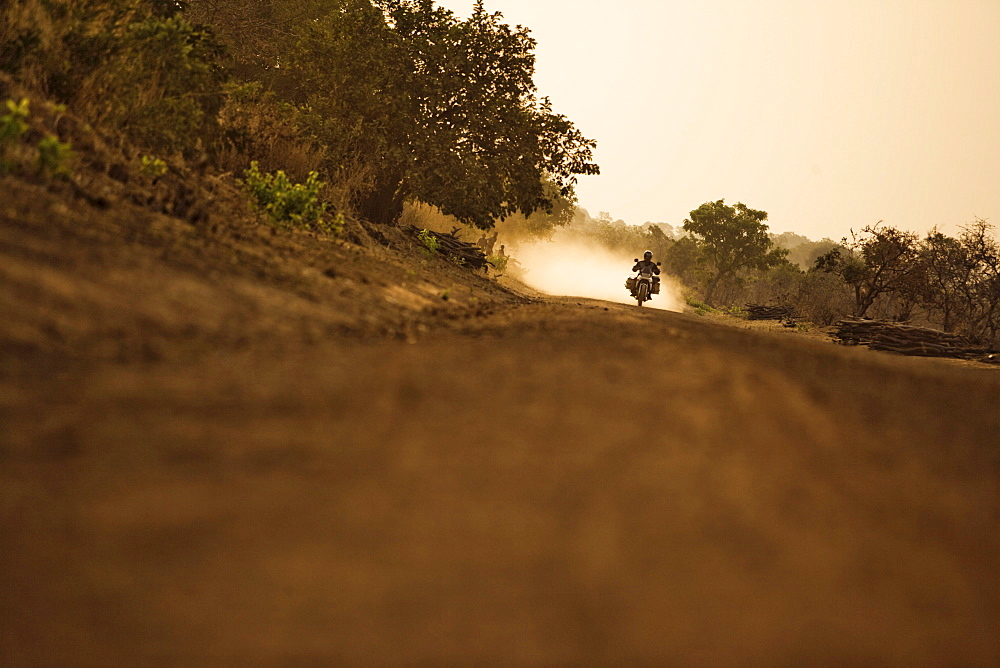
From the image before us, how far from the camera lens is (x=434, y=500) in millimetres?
2195

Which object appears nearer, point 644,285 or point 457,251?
point 457,251

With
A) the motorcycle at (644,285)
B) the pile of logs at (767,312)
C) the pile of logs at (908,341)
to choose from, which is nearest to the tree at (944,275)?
the pile of logs at (767,312)

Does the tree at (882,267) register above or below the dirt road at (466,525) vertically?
above

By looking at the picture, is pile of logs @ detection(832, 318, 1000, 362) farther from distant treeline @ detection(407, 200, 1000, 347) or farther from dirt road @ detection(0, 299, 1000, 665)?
dirt road @ detection(0, 299, 1000, 665)

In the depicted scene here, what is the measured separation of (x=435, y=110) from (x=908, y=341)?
1087cm

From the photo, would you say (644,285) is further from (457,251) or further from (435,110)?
(435,110)

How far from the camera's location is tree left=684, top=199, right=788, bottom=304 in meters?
44.3

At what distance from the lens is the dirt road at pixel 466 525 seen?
5.63 ft

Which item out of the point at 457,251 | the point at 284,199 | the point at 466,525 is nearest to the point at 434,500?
the point at 466,525

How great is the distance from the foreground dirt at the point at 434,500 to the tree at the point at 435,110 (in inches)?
419

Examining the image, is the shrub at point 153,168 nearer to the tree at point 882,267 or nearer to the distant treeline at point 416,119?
the distant treeline at point 416,119

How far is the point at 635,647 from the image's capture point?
174cm

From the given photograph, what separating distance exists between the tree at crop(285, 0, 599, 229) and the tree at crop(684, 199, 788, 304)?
31214mm

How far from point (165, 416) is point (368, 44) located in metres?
13.4
